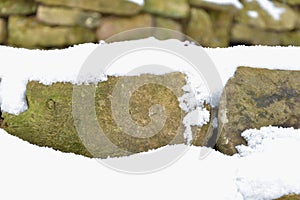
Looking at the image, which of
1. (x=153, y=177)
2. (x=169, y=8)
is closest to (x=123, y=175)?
(x=153, y=177)

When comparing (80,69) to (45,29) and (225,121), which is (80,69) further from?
(45,29)

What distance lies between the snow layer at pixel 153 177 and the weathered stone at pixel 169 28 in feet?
3.02

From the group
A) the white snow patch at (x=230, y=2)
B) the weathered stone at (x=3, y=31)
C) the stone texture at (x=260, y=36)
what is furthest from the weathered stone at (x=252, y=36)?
the weathered stone at (x=3, y=31)

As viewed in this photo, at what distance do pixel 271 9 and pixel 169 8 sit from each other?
58 cm

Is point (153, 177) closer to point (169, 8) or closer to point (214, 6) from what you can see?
point (169, 8)

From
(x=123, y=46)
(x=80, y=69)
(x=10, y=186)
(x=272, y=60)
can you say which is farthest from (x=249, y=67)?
(x=10, y=186)

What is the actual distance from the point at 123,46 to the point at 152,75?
0.16 meters

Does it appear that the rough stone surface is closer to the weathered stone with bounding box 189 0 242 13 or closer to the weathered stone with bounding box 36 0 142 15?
the weathered stone with bounding box 36 0 142 15

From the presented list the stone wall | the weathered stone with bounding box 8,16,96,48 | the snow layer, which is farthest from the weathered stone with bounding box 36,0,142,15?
the snow layer

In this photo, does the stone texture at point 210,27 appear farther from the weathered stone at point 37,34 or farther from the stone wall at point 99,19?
the weathered stone at point 37,34

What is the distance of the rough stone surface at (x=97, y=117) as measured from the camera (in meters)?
1.08

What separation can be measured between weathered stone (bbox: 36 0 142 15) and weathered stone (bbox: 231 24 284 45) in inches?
21.9

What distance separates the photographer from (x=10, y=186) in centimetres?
85

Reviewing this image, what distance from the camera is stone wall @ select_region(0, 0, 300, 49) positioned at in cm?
177
